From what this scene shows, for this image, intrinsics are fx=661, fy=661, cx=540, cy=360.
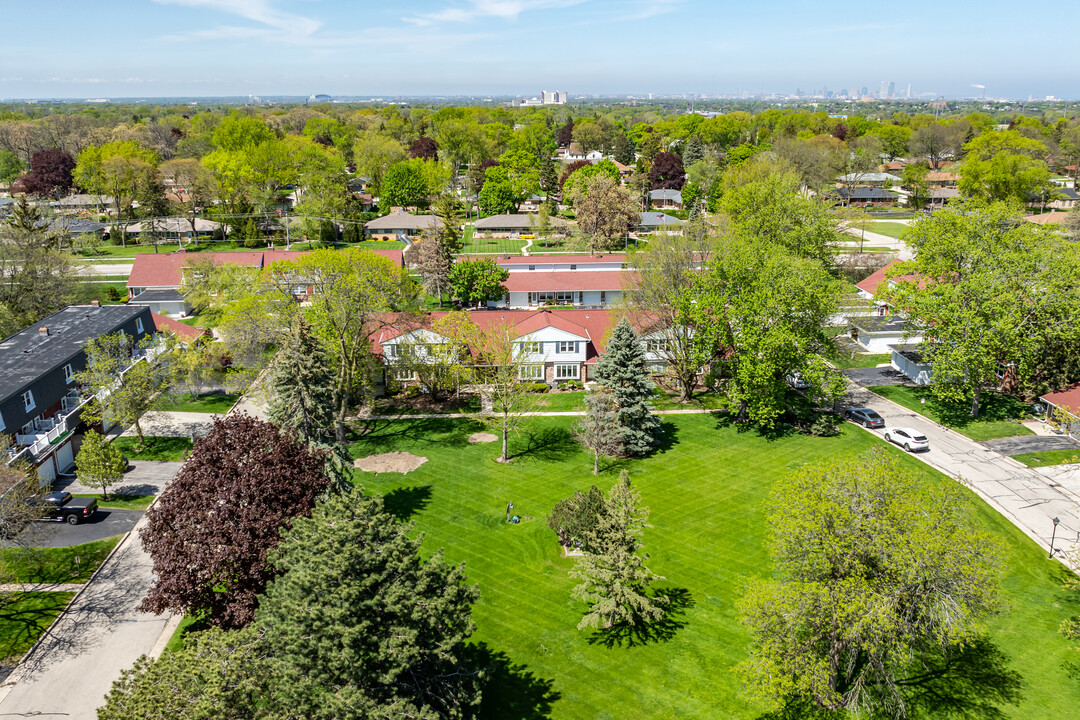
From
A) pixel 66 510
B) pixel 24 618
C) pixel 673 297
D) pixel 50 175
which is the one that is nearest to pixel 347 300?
pixel 66 510

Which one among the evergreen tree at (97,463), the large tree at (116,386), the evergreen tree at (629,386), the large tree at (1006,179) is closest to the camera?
the evergreen tree at (97,463)

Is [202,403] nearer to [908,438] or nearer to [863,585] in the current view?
[863,585]

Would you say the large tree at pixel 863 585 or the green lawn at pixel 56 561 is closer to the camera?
the large tree at pixel 863 585

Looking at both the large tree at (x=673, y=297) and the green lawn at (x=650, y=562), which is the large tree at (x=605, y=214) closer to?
the large tree at (x=673, y=297)

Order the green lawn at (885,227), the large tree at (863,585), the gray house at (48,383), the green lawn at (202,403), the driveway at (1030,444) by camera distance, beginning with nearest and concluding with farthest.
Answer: the large tree at (863,585) → the gray house at (48,383) → the driveway at (1030,444) → the green lawn at (202,403) → the green lawn at (885,227)

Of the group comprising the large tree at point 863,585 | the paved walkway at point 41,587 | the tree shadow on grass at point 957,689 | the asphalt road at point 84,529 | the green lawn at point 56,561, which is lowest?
the tree shadow on grass at point 957,689

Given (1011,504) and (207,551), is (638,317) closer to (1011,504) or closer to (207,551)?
(1011,504)

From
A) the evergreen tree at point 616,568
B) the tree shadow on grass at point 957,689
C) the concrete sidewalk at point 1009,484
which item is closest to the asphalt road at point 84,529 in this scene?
the evergreen tree at point 616,568

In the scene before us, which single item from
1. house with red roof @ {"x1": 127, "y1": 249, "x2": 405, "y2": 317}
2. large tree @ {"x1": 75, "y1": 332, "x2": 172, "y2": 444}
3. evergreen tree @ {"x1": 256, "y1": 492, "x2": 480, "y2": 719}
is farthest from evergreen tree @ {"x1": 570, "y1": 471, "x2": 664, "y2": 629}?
house with red roof @ {"x1": 127, "y1": 249, "x2": 405, "y2": 317}
